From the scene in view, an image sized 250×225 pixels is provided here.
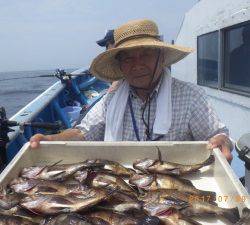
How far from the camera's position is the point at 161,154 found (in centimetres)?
275

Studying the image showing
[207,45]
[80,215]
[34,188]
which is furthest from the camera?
[207,45]

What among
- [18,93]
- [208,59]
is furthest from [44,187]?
[18,93]

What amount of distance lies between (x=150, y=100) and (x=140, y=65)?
0.35m

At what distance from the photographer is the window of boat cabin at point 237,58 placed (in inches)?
207

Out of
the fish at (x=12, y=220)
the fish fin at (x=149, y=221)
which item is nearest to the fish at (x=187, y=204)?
the fish fin at (x=149, y=221)

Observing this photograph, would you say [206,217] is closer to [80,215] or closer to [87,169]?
[80,215]

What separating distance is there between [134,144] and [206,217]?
865 millimetres

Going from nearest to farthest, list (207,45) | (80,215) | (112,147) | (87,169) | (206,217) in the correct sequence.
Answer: (80,215) < (206,217) < (87,169) < (112,147) < (207,45)

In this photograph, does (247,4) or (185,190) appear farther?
(247,4)

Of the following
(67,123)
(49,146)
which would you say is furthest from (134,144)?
(67,123)

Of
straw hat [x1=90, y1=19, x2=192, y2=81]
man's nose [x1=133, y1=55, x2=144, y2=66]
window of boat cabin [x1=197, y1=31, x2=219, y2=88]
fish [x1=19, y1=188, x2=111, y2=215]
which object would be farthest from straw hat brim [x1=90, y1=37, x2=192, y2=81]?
window of boat cabin [x1=197, y1=31, x2=219, y2=88]

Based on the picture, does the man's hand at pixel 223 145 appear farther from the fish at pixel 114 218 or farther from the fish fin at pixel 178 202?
the fish at pixel 114 218

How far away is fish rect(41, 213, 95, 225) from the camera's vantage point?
1831mm

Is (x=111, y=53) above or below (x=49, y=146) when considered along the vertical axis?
above
